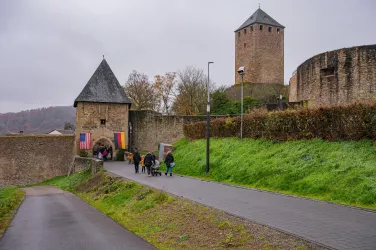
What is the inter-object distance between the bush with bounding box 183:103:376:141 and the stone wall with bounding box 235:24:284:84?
1267 inches

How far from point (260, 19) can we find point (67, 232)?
4902 centimetres

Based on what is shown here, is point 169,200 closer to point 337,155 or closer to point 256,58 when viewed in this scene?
point 337,155

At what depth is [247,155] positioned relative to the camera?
18.1 metres

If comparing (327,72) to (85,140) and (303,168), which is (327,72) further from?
(85,140)

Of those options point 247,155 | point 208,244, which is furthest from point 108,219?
point 247,155

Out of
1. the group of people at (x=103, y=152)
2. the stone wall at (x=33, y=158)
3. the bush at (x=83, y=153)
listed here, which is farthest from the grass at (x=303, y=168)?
the stone wall at (x=33, y=158)

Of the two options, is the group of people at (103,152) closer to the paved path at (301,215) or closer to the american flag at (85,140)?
the american flag at (85,140)

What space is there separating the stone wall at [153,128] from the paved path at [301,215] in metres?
23.8

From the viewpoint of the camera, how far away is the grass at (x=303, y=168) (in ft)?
36.6

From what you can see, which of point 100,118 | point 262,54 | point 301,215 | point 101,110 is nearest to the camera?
point 301,215

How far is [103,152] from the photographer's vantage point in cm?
3575

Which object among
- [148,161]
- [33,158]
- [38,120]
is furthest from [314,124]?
[38,120]

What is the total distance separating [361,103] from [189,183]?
7513 mm

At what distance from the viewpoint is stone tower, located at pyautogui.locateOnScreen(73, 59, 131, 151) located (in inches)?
1459
